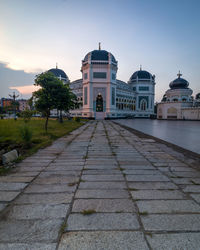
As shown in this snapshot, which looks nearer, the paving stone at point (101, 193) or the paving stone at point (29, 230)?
the paving stone at point (29, 230)

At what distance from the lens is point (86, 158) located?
4.11m

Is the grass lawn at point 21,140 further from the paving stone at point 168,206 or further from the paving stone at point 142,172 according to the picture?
the paving stone at point 168,206

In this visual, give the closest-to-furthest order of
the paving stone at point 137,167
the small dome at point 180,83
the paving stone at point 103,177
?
1. the paving stone at point 103,177
2. the paving stone at point 137,167
3. the small dome at point 180,83

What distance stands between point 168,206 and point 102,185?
3.48ft

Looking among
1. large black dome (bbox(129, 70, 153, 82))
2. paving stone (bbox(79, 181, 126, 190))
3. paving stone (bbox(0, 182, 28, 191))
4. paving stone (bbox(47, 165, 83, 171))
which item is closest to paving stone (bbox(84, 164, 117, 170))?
paving stone (bbox(47, 165, 83, 171))

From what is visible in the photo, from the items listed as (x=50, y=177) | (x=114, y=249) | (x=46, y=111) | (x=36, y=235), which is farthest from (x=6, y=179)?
(x=46, y=111)

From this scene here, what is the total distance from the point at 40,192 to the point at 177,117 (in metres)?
42.6

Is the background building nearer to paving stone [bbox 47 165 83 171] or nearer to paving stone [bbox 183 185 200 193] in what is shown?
paving stone [bbox 47 165 83 171]

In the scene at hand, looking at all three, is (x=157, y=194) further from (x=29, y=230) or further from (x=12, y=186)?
(x=12, y=186)

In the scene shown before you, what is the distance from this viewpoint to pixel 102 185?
2.51 meters

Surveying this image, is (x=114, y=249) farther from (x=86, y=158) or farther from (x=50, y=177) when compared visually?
→ (x=86, y=158)

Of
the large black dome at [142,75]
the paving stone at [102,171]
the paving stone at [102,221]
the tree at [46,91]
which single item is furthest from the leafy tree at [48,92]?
the large black dome at [142,75]

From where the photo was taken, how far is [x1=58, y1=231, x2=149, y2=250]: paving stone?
1295 mm

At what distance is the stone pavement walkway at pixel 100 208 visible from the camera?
4.49 feet
